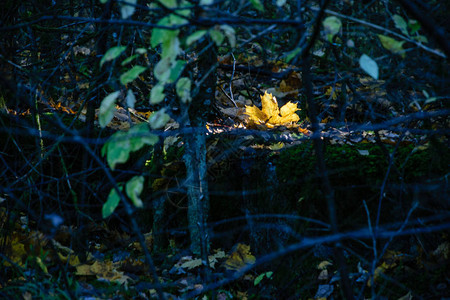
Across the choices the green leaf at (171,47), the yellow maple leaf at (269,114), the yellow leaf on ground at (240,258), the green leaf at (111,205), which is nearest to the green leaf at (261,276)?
the yellow leaf on ground at (240,258)

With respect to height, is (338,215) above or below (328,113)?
below

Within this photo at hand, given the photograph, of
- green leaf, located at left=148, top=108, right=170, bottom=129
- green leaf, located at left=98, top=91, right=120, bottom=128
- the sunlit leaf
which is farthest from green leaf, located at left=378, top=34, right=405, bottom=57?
the sunlit leaf

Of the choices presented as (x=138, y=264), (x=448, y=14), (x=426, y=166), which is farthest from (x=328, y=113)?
(x=138, y=264)

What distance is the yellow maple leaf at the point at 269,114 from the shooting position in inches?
124

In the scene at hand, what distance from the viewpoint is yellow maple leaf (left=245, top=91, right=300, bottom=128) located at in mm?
3160

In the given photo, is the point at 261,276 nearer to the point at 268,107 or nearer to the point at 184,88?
the point at 268,107

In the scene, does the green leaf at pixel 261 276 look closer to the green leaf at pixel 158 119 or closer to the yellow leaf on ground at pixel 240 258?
the yellow leaf on ground at pixel 240 258

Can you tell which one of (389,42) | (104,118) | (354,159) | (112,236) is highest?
(389,42)

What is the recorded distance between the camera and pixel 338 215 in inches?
107

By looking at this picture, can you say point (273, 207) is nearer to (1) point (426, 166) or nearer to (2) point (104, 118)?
(1) point (426, 166)

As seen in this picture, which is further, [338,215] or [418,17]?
[338,215]

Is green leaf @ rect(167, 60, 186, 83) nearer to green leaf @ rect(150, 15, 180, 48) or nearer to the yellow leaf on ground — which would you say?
green leaf @ rect(150, 15, 180, 48)

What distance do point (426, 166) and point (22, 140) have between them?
3387 mm

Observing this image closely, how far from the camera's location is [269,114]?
3.18 metres
